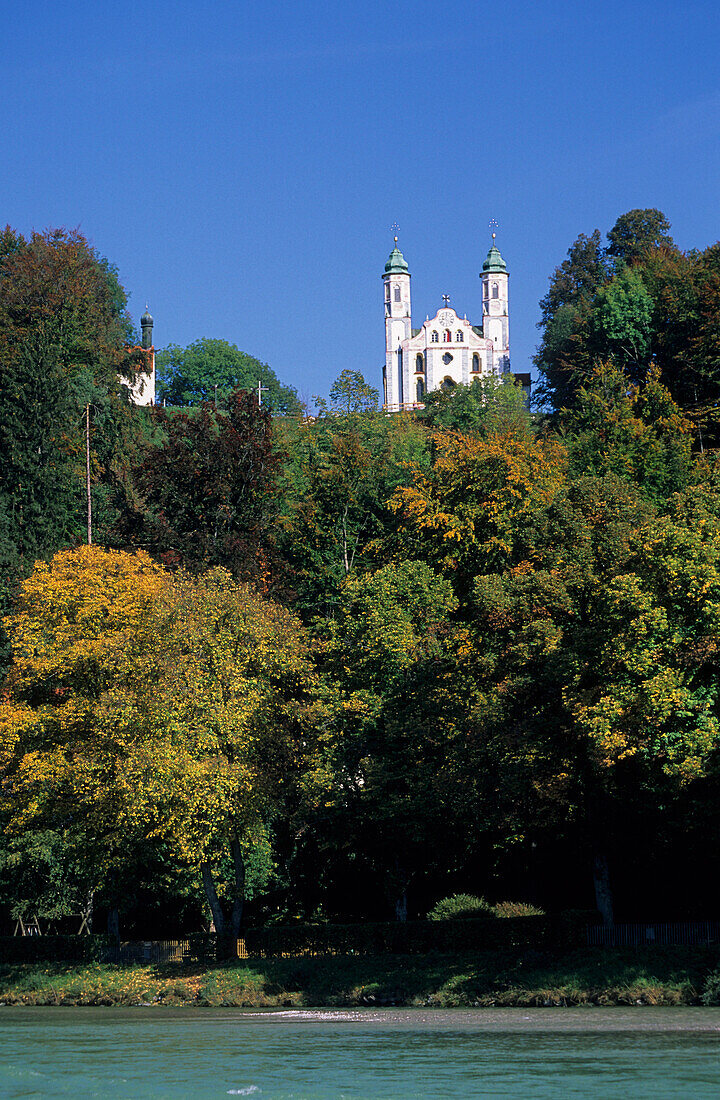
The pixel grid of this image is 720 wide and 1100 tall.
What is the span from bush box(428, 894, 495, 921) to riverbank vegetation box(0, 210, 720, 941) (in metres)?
0.50

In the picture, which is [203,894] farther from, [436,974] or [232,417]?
[232,417]

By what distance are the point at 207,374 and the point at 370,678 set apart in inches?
4340

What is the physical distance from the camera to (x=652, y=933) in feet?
138

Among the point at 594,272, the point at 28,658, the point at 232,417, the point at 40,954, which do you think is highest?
the point at 594,272

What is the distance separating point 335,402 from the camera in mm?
87562

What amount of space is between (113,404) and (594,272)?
59043mm

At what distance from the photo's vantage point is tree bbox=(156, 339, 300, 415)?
156m

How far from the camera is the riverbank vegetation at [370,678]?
131 feet

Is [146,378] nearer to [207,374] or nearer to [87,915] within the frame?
[207,374]

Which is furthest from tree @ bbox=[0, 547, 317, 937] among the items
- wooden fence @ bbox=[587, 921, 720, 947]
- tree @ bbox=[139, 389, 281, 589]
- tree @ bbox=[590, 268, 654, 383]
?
tree @ bbox=[590, 268, 654, 383]

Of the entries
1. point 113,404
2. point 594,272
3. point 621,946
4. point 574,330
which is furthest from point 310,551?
point 594,272

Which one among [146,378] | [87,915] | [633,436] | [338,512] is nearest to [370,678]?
[87,915]

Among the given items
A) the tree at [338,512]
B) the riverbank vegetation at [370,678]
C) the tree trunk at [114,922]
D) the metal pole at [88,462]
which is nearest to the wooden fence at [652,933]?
the riverbank vegetation at [370,678]

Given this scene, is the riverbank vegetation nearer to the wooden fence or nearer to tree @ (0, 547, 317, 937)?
tree @ (0, 547, 317, 937)
